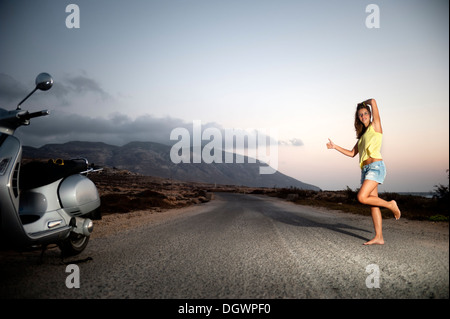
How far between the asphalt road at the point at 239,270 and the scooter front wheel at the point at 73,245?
0.38ft

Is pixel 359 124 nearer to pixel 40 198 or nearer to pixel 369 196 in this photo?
pixel 369 196

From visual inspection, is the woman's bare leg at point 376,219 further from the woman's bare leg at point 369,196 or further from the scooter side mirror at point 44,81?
the scooter side mirror at point 44,81

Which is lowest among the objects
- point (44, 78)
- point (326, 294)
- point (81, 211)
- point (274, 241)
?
point (274, 241)

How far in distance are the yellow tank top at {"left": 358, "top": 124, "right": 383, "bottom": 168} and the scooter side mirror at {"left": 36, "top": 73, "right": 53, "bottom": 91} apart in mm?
4337

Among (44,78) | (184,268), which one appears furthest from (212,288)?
(44,78)

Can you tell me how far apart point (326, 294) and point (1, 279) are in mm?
3337

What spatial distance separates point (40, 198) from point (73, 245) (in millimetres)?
872

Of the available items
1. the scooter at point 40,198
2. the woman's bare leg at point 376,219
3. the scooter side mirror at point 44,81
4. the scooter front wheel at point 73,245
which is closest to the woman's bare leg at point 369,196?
the woman's bare leg at point 376,219

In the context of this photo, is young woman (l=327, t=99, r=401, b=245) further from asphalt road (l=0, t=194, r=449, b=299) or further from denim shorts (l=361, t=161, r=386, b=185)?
asphalt road (l=0, t=194, r=449, b=299)

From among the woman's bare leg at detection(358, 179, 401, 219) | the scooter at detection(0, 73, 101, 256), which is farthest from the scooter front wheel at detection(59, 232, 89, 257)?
the woman's bare leg at detection(358, 179, 401, 219)

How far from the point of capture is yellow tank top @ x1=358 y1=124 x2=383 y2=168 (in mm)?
3549

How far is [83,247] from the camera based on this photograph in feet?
12.9

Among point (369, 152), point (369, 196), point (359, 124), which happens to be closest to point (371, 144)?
point (369, 152)
